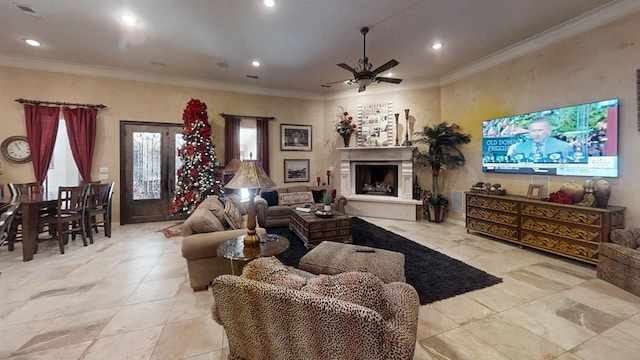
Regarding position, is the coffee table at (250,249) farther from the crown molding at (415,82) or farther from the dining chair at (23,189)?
the crown molding at (415,82)

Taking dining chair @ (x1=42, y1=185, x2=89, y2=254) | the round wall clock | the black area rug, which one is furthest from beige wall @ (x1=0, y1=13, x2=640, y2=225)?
the black area rug

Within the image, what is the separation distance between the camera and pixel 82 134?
5.19 meters

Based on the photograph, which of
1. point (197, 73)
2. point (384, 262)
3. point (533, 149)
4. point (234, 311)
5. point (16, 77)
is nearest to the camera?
point (234, 311)

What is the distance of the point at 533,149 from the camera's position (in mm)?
4156

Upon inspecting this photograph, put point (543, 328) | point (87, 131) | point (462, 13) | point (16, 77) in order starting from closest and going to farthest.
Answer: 1. point (543, 328)
2. point (462, 13)
3. point (16, 77)
4. point (87, 131)

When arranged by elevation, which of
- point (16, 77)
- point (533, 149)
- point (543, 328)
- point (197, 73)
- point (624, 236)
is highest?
point (197, 73)

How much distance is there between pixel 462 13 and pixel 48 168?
7.80m

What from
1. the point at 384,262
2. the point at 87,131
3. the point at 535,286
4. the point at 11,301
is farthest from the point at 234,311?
the point at 87,131

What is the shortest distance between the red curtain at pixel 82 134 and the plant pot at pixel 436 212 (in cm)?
742

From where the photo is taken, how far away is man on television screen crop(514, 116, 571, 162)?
12.5ft

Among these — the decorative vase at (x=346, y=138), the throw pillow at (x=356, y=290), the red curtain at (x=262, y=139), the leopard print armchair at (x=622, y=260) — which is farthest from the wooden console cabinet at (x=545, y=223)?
the red curtain at (x=262, y=139)

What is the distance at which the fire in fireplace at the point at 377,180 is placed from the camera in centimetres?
664

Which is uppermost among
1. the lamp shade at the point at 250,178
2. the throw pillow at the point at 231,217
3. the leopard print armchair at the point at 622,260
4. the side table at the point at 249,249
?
the lamp shade at the point at 250,178

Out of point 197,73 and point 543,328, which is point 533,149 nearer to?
point 543,328
